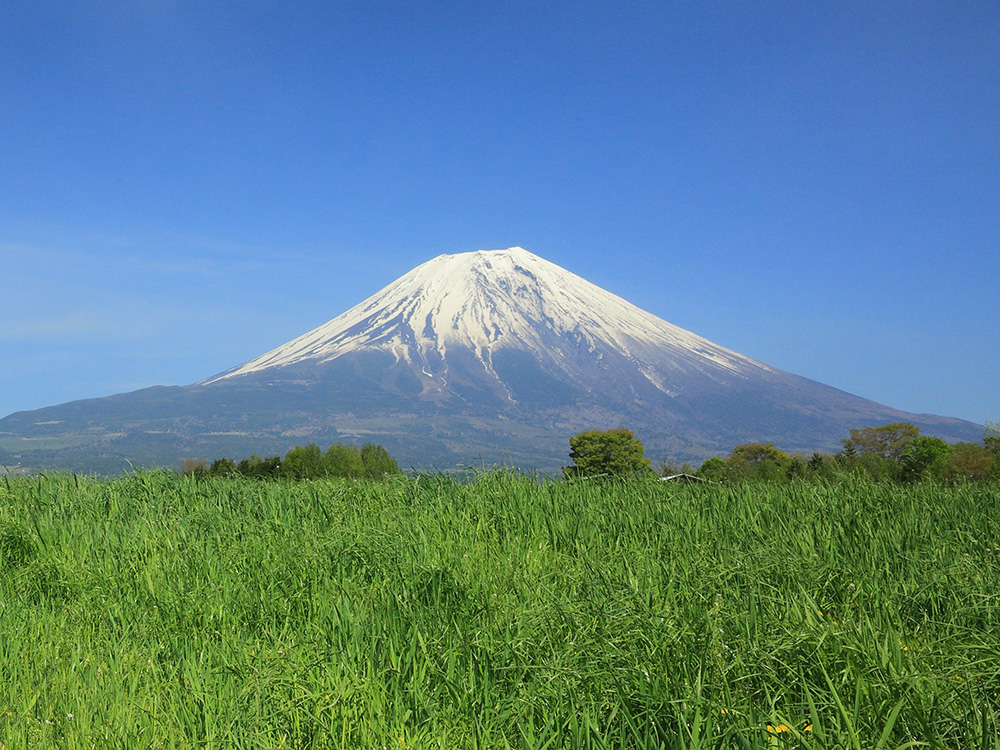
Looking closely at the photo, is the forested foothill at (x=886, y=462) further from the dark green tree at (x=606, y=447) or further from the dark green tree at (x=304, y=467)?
the dark green tree at (x=606, y=447)

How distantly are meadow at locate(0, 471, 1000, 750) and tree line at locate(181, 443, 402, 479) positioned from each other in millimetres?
2570

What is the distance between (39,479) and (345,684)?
22.9ft

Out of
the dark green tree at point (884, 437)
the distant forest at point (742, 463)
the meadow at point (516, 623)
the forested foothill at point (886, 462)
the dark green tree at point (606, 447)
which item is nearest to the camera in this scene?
the meadow at point (516, 623)

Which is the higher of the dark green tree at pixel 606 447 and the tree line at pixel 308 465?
the tree line at pixel 308 465

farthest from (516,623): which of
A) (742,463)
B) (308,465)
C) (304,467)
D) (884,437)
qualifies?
(884,437)

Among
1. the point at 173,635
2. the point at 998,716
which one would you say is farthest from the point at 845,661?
the point at 173,635

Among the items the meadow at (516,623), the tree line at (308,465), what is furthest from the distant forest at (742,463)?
the meadow at (516,623)

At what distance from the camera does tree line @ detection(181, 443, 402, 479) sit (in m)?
9.52

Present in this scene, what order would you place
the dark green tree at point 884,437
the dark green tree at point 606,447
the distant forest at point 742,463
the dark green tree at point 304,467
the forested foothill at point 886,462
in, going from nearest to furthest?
the forested foothill at point 886,462 < the distant forest at point 742,463 < the dark green tree at point 304,467 < the dark green tree at point 606,447 < the dark green tree at point 884,437

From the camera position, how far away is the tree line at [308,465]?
9.52m

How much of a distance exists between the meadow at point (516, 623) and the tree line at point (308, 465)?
257 centimetres

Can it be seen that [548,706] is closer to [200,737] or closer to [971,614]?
[200,737]

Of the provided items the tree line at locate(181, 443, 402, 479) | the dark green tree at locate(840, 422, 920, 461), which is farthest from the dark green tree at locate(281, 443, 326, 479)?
the dark green tree at locate(840, 422, 920, 461)

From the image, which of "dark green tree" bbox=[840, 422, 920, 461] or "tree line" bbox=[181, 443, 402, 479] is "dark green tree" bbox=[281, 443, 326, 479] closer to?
"tree line" bbox=[181, 443, 402, 479]
